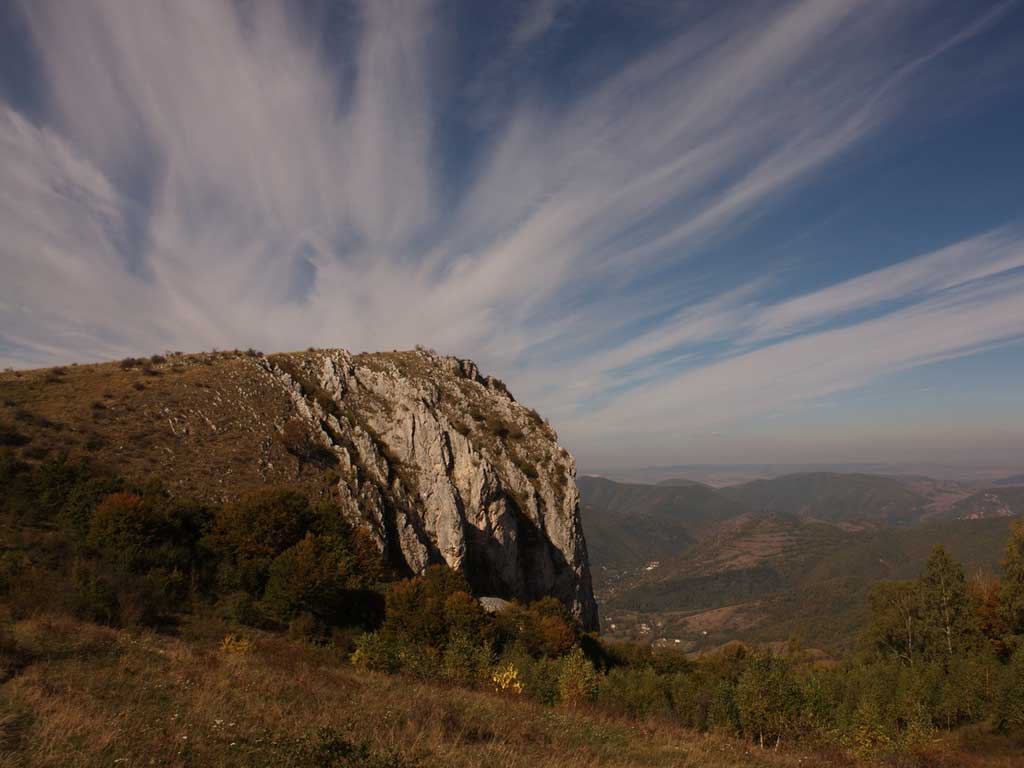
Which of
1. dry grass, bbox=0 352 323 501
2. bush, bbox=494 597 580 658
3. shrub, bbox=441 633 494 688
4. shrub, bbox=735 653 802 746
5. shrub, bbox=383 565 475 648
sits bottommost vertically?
shrub, bbox=735 653 802 746

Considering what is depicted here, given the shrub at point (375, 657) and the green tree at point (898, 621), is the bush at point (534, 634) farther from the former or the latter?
→ the green tree at point (898, 621)

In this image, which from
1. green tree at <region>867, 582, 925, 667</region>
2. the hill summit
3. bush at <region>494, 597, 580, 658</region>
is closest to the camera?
bush at <region>494, 597, 580, 658</region>

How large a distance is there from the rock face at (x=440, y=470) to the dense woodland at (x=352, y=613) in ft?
32.8

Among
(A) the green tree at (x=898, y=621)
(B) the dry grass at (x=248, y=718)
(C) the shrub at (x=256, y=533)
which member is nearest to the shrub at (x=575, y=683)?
(B) the dry grass at (x=248, y=718)

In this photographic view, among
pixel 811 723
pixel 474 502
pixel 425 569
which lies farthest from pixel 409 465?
pixel 811 723

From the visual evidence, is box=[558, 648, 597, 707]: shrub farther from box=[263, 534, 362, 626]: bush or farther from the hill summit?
the hill summit

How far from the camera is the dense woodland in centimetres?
2238

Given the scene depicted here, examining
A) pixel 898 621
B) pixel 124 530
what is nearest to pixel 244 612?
pixel 124 530

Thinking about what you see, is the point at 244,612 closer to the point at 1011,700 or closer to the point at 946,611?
the point at 1011,700

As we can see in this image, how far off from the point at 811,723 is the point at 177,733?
95.3ft

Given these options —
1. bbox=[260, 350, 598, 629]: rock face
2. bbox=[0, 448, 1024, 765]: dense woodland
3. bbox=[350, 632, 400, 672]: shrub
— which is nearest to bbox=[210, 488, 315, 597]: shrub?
bbox=[0, 448, 1024, 765]: dense woodland

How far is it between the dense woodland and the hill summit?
19.3 feet

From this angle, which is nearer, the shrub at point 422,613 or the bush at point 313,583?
the bush at point 313,583

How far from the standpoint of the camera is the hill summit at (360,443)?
4534 centimetres
